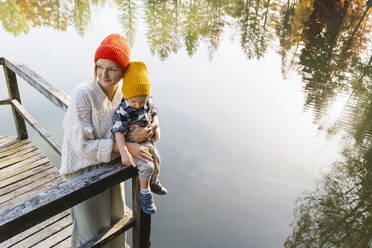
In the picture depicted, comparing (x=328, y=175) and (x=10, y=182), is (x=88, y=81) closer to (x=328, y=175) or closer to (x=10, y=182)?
(x=10, y=182)

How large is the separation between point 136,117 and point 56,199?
2.27ft

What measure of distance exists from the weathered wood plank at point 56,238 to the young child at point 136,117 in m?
1.28

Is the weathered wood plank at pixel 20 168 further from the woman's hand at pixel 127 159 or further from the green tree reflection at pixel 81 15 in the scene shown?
the green tree reflection at pixel 81 15

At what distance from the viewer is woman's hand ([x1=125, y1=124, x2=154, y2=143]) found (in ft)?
5.33

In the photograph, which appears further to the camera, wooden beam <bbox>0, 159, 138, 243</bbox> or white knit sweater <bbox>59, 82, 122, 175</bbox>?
white knit sweater <bbox>59, 82, 122, 175</bbox>

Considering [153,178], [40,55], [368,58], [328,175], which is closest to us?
[153,178]

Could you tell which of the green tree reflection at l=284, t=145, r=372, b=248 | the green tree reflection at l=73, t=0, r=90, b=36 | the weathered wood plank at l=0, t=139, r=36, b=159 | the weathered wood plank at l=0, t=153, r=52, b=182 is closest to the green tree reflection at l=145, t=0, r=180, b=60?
the green tree reflection at l=73, t=0, r=90, b=36

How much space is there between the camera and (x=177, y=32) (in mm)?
21641

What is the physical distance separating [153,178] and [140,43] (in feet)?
56.9

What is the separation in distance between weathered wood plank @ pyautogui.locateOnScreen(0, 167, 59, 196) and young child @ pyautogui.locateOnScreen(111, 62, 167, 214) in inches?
79.3

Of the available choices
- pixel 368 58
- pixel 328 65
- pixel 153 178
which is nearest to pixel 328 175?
pixel 153 178

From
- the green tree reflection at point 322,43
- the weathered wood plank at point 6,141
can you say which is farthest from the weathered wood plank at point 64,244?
the green tree reflection at point 322,43

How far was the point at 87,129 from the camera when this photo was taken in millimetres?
1470

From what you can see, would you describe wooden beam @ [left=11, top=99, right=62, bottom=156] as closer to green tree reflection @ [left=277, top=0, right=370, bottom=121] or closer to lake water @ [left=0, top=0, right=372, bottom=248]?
lake water @ [left=0, top=0, right=372, bottom=248]
